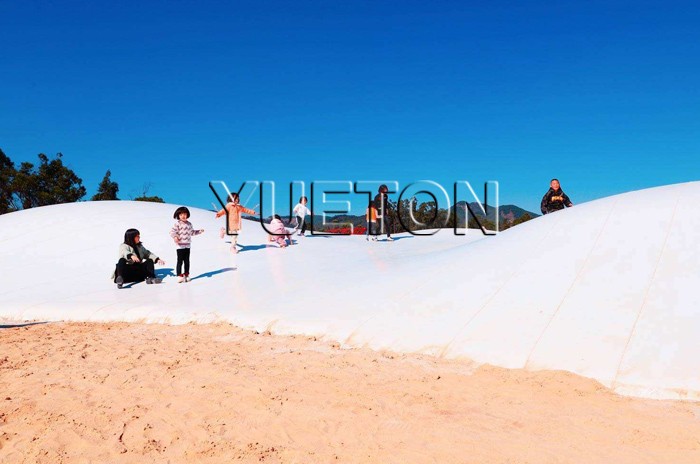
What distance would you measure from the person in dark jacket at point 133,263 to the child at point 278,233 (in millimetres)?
3841

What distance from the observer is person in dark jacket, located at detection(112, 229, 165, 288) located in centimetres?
905

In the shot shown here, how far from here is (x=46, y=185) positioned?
38.6 m

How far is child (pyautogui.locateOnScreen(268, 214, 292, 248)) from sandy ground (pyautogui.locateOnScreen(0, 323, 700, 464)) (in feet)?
25.0

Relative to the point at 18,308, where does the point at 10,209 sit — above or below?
above

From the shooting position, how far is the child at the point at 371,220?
13.2 m

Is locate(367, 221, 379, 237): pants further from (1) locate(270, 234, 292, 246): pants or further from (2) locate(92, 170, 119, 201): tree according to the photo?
(2) locate(92, 170, 119, 201): tree

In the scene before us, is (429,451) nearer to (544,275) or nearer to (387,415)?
(387,415)

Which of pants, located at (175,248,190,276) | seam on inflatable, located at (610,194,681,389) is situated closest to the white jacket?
pants, located at (175,248,190,276)

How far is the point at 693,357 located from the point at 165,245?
36.9ft

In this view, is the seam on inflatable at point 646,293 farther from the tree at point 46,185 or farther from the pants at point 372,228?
the tree at point 46,185

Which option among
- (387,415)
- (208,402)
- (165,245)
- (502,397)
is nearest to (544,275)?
(502,397)

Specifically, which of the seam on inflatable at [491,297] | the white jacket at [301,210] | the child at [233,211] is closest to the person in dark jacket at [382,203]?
the white jacket at [301,210]

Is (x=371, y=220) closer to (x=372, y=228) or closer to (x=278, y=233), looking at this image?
(x=372, y=228)

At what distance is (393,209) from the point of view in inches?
1318
